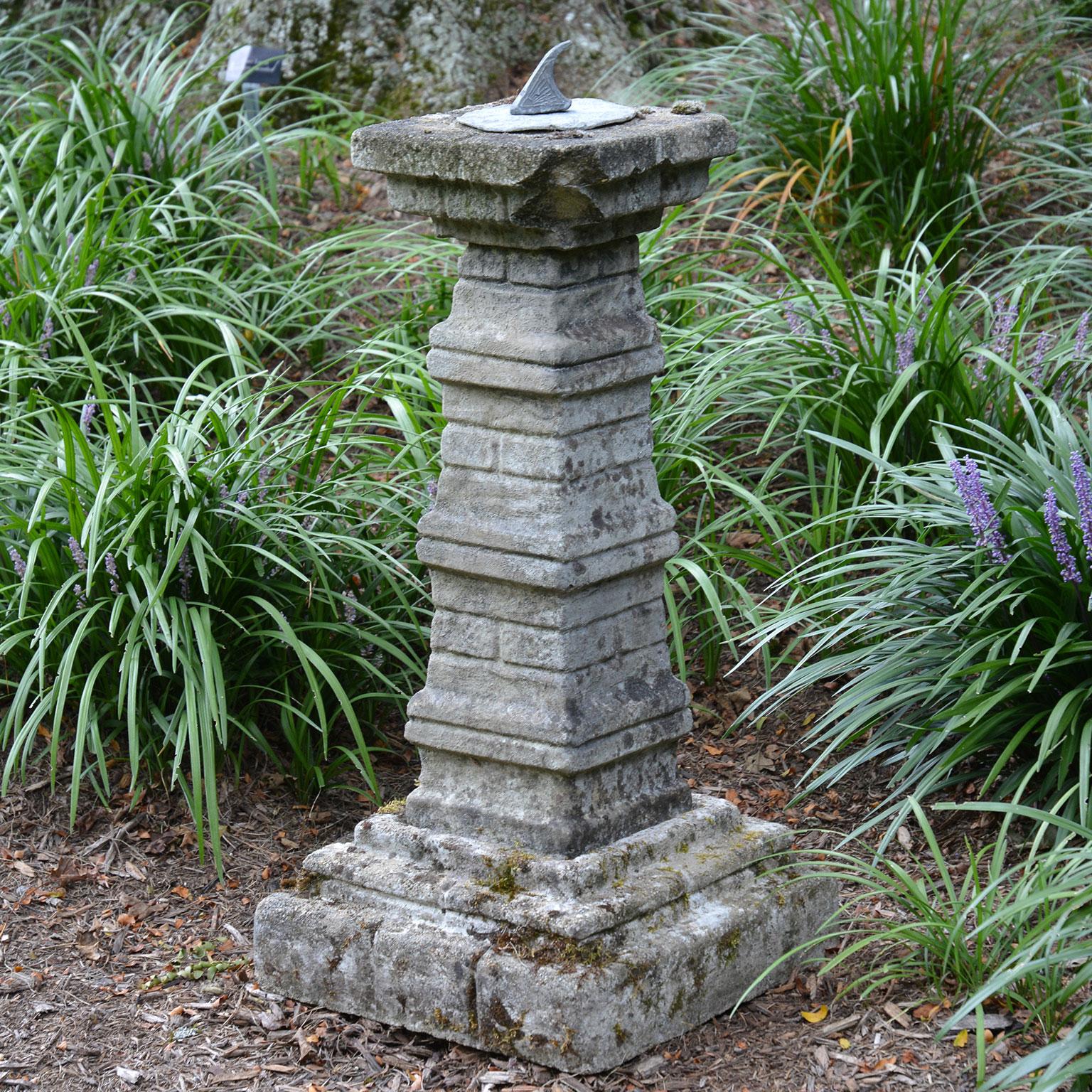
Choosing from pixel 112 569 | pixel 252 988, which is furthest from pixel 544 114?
pixel 252 988

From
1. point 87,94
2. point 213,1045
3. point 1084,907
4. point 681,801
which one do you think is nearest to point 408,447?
point 681,801

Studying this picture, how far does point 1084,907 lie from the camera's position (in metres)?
3.16

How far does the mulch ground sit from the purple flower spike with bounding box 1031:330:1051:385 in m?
1.14

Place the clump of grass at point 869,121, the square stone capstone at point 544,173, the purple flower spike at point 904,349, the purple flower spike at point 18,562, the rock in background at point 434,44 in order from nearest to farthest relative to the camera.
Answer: the square stone capstone at point 544,173
the purple flower spike at point 18,562
the purple flower spike at point 904,349
the clump of grass at point 869,121
the rock in background at point 434,44

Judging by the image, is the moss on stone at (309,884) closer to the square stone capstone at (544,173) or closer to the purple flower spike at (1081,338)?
the square stone capstone at (544,173)

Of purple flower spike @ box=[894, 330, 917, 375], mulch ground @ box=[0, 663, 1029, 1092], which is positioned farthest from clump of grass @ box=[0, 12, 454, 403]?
purple flower spike @ box=[894, 330, 917, 375]

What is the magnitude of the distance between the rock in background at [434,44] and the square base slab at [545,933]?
3844mm

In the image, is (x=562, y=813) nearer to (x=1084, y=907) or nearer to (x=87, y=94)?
(x=1084, y=907)

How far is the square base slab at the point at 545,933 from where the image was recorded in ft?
10.0

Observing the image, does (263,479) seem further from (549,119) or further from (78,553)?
(549,119)

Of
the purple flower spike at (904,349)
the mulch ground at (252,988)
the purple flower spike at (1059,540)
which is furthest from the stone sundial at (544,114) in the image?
the mulch ground at (252,988)

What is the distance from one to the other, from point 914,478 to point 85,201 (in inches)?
114

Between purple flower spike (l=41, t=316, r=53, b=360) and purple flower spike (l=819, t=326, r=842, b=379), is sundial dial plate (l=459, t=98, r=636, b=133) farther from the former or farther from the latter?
purple flower spike (l=41, t=316, r=53, b=360)

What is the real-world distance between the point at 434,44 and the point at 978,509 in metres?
3.76
